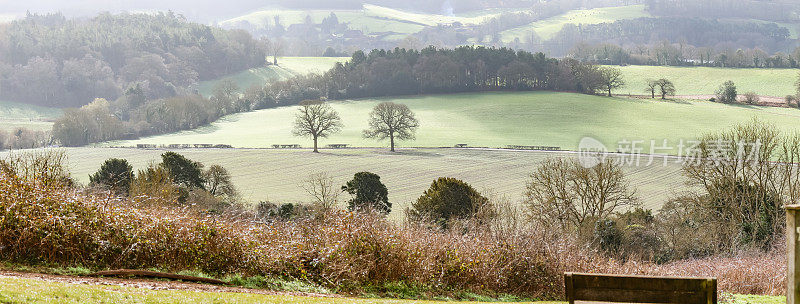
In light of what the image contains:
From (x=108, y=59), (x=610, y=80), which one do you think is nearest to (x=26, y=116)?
(x=108, y=59)

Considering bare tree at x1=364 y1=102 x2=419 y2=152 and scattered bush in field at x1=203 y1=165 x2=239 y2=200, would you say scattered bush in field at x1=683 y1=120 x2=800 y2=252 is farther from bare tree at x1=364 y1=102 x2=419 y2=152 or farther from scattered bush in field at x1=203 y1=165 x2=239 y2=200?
bare tree at x1=364 y1=102 x2=419 y2=152

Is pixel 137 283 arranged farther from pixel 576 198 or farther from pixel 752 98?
pixel 752 98

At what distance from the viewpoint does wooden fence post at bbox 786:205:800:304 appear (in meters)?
6.73

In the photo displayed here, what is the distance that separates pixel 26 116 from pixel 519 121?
91827 millimetres

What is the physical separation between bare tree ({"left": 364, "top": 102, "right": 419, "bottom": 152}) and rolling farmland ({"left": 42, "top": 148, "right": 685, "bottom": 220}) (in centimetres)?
337

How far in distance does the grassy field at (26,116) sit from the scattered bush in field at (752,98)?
107 metres

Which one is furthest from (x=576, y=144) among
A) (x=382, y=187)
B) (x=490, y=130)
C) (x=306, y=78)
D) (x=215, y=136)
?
(x=306, y=78)

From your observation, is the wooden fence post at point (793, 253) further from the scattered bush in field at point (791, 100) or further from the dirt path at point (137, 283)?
the scattered bush in field at point (791, 100)

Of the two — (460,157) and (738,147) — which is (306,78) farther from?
(738,147)

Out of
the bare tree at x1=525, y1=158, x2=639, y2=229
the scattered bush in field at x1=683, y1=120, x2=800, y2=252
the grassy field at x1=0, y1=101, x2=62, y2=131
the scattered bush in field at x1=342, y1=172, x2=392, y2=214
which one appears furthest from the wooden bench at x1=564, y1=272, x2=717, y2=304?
the grassy field at x1=0, y1=101, x2=62, y2=131

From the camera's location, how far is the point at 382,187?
55.1 metres

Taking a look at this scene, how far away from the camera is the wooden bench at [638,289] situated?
7.04m

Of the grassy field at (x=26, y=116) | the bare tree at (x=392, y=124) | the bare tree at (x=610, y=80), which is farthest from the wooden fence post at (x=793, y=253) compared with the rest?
the grassy field at (x=26, y=116)

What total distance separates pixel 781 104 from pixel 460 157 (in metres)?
54.9
